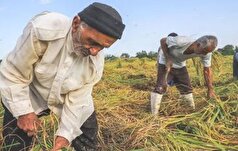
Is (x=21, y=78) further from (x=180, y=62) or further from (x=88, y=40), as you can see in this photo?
(x=180, y=62)

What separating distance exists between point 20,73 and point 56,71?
21 centimetres

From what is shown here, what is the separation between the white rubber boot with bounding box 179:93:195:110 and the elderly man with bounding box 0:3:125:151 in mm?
2760

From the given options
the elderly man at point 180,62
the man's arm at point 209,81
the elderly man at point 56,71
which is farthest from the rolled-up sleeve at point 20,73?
the man's arm at point 209,81

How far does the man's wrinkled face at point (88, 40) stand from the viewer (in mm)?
2773

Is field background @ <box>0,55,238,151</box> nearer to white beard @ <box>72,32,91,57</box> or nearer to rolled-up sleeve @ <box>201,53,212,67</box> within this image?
rolled-up sleeve @ <box>201,53,212,67</box>

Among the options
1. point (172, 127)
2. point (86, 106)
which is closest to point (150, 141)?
point (172, 127)

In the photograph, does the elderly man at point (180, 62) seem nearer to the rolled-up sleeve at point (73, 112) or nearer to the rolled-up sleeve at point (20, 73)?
the rolled-up sleeve at point (73, 112)

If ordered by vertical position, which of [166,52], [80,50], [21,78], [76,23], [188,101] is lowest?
[188,101]

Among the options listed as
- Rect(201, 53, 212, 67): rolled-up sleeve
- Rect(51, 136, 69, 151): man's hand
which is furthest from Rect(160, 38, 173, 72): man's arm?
Rect(51, 136, 69, 151): man's hand

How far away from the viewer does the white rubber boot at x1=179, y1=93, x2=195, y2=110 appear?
6082mm

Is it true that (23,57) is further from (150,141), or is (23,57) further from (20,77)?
(150,141)

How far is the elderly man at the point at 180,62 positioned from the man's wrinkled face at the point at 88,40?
2.66 metres

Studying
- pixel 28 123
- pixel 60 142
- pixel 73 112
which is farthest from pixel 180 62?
pixel 28 123

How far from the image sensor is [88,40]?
2.81m
